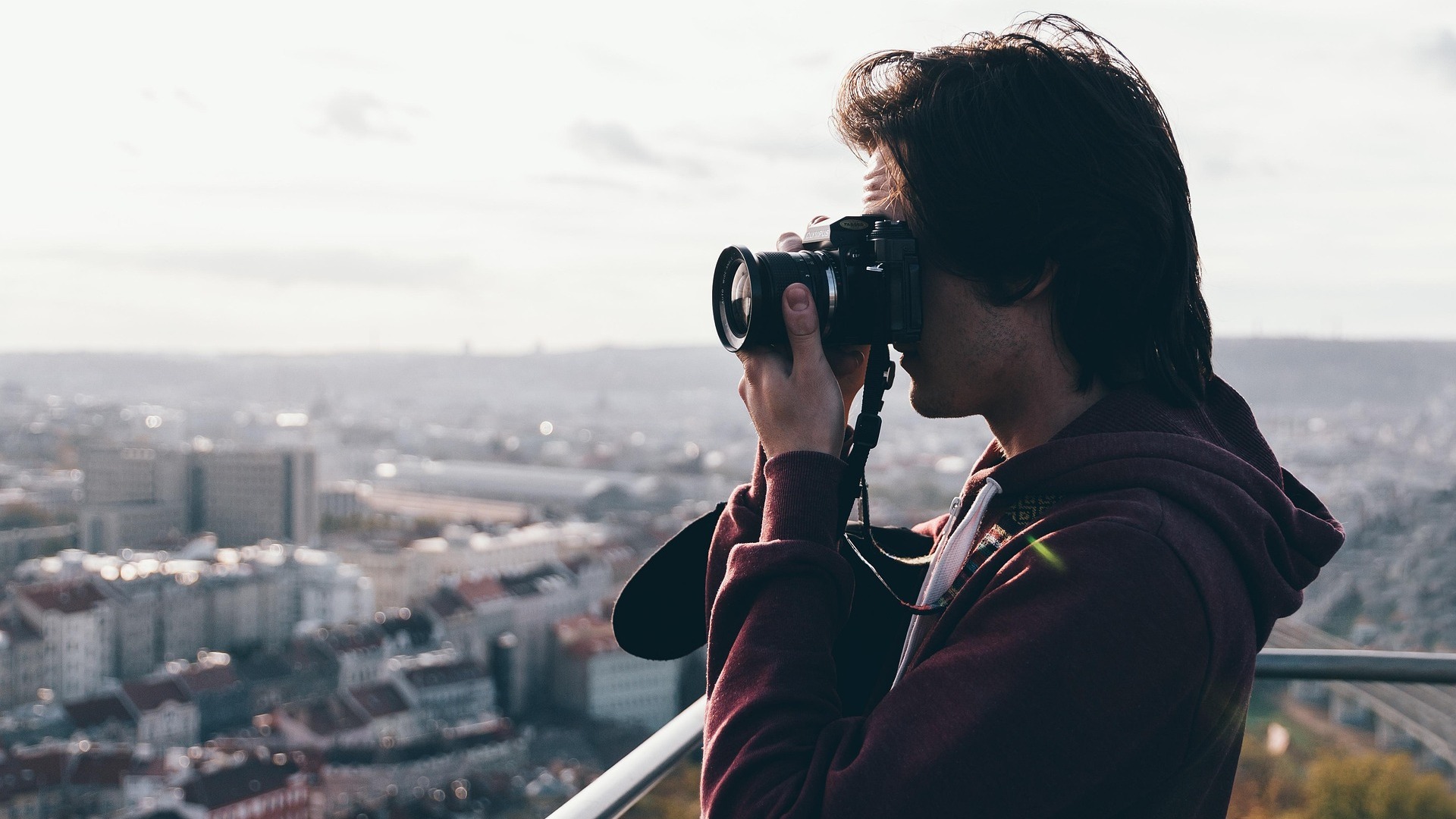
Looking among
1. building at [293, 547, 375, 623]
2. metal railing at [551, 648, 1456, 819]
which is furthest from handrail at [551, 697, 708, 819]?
building at [293, 547, 375, 623]

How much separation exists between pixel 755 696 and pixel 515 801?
11.0m

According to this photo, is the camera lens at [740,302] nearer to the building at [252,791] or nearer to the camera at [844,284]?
the camera at [844,284]

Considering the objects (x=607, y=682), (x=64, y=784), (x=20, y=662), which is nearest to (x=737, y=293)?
(x=64, y=784)

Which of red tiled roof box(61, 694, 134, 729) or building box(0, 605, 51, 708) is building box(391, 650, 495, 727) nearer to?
red tiled roof box(61, 694, 134, 729)

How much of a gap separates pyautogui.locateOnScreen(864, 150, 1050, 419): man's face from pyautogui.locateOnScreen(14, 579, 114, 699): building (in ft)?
50.7

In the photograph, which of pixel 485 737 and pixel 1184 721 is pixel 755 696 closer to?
pixel 1184 721

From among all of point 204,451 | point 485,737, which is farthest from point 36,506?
point 485,737

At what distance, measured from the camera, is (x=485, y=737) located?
40.8 feet

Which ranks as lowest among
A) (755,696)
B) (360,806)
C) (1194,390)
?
(360,806)

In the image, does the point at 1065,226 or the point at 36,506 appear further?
the point at 36,506

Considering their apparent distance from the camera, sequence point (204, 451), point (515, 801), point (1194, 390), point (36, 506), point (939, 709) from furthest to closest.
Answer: point (204, 451) < point (36, 506) < point (515, 801) < point (1194, 390) < point (939, 709)

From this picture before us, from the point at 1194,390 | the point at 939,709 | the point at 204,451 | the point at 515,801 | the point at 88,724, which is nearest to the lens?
the point at 939,709

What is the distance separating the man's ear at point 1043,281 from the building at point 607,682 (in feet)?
43.5

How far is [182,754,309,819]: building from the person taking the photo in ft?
31.8
